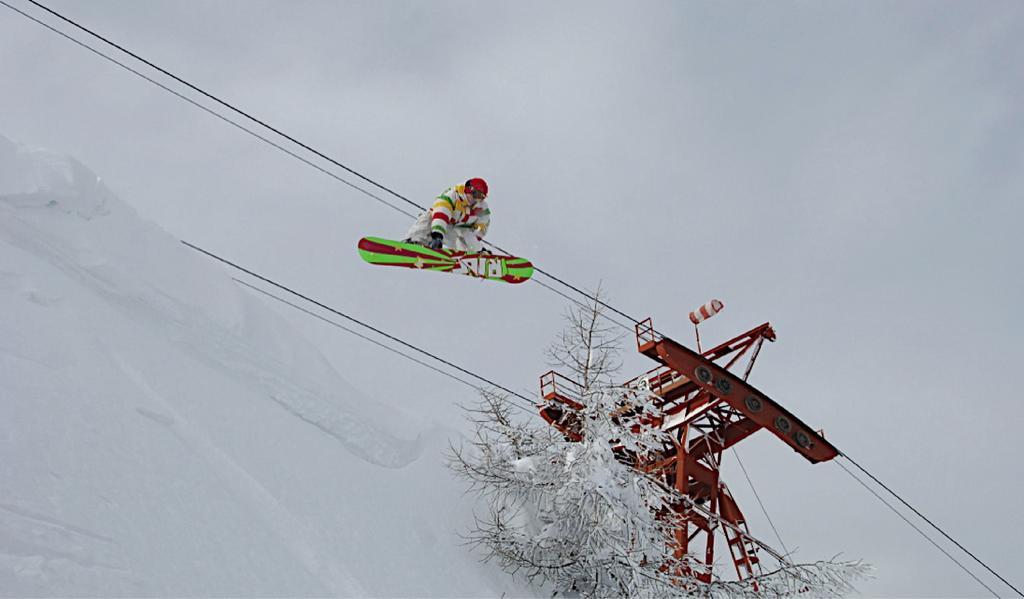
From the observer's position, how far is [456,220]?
12227 millimetres

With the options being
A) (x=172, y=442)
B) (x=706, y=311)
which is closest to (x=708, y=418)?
(x=706, y=311)

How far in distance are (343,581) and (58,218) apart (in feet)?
21.1

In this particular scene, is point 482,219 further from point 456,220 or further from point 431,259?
point 431,259

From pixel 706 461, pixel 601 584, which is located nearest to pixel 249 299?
pixel 601 584

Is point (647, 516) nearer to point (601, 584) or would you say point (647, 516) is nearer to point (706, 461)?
point (601, 584)

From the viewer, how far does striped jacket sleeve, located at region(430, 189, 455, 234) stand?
11.9 meters

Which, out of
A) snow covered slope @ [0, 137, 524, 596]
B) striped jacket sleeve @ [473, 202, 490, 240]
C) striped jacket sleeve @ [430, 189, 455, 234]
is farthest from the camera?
striped jacket sleeve @ [473, 202, 490, 240]

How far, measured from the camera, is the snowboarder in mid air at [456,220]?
12000 millimetres

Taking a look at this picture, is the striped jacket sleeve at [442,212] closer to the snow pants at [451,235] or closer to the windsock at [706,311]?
the snow pants at [451,235]

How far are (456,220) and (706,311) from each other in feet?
17.9

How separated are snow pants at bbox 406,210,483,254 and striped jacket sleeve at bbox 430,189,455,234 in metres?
0.10

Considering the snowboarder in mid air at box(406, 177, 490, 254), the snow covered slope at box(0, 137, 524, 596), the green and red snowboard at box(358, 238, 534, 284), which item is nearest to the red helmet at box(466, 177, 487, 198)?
the snowboarder in mid air at box(406, 177, 490, 254)

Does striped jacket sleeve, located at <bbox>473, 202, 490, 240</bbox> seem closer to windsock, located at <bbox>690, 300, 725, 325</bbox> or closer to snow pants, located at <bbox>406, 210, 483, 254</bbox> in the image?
snow pants, located at <bbox>406, 210, 483, 254</bbox>

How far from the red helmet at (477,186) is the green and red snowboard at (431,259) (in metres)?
1.05
